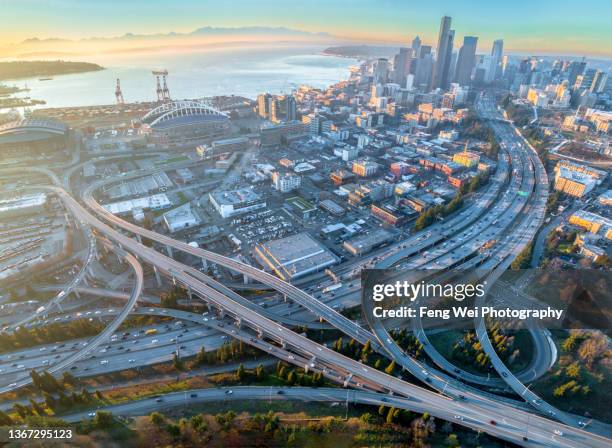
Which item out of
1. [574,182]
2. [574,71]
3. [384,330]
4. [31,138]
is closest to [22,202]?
[31,138]

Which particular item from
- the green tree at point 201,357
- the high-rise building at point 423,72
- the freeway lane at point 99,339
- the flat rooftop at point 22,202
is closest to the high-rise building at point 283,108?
the flat rooftop at point 22,202

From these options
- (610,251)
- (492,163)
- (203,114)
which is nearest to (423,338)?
(610,251)

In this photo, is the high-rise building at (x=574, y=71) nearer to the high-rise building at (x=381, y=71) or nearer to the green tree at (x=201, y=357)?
the high-rise building at (x=381, y=71)

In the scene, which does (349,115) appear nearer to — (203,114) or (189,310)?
(203,114)

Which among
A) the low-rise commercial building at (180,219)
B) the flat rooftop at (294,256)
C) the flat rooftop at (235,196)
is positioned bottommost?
the flat rooftop at (294,256)

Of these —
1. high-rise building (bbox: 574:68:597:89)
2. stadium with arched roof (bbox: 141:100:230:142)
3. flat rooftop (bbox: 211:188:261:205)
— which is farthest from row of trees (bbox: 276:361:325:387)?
high-rise building (bbox: 574:68:597:89)

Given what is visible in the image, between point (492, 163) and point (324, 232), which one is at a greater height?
point (492, 163)

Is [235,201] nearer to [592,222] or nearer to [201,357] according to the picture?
[201,357]
